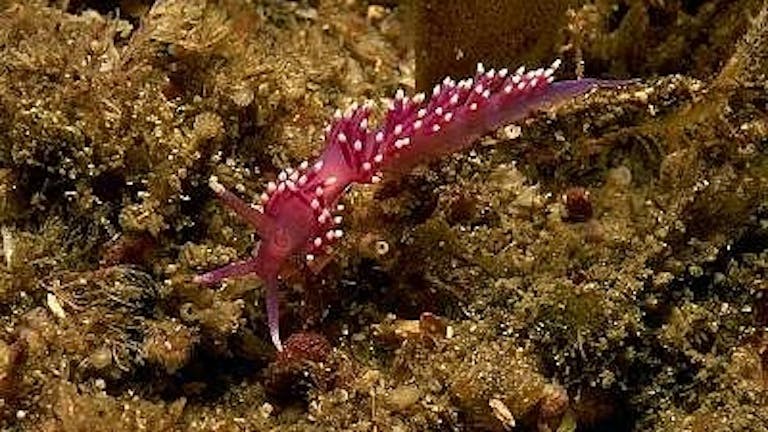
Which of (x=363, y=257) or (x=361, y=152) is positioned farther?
(x=363, y=257)

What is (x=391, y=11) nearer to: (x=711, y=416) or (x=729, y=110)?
(x=729, y=110)

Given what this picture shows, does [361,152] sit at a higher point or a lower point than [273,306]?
higher

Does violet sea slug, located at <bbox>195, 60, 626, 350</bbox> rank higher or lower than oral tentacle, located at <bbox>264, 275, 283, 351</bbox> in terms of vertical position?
higher

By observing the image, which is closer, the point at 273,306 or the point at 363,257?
the point at 273,306
